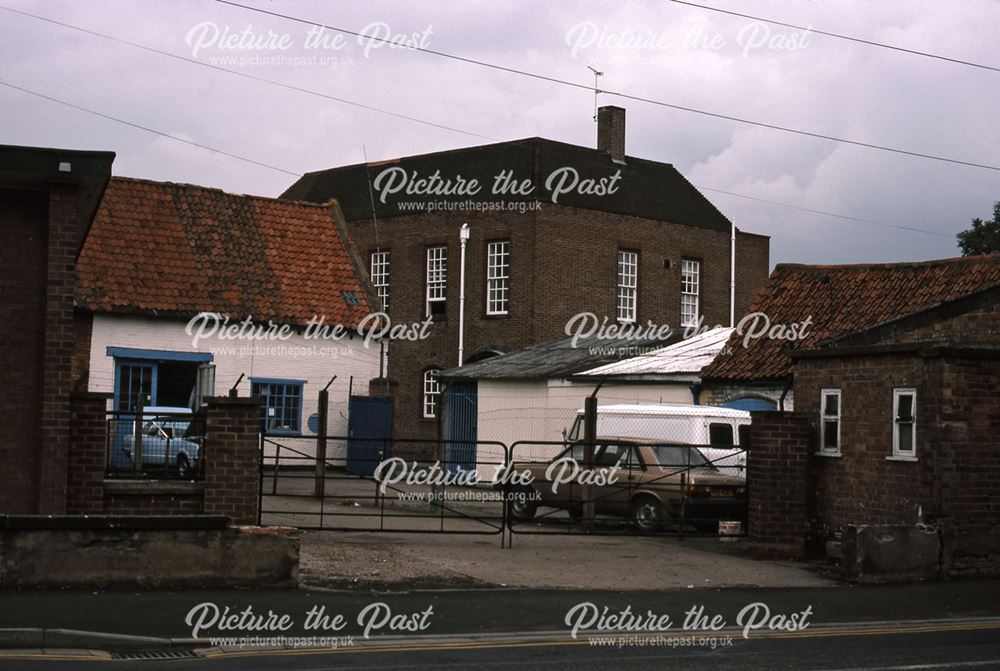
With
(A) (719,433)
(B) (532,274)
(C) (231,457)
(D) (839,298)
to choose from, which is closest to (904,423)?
(A) (719,433)

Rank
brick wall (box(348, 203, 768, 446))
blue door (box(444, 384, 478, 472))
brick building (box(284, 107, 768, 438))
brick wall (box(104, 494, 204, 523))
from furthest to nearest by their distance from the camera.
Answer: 1. brick building (box(284, 107, 768, 438))
2. brick wall (box(348, 203, 768, 446))
3. blue door (box(444, 384, 478, 472))
4. brick wall (box(104, 494, 204, 523))

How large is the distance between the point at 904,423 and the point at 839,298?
27.0ft

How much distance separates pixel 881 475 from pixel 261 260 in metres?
19.0

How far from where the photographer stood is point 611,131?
43250mm

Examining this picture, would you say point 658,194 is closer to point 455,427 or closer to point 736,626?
point 455,427

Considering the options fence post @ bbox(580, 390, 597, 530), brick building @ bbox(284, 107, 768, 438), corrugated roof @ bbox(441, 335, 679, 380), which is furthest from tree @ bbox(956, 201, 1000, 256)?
fence post @ bbox(580, 390, 597, 530)

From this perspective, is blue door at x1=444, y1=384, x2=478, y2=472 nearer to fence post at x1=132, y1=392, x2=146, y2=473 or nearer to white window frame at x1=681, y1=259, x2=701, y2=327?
white window frame at x1=681, y1=259, x2=701, y2=327

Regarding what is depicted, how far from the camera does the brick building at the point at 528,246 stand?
39.6 metres

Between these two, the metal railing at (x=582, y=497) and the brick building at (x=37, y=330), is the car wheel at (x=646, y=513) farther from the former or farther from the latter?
the brick building at (x=37, y=330)

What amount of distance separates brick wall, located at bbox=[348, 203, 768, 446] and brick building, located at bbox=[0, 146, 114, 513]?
24.0 m

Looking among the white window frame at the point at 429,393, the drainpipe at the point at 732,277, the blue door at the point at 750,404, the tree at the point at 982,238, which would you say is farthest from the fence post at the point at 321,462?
the tree at the point at 982,238

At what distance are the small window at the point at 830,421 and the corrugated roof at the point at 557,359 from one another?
1107cm

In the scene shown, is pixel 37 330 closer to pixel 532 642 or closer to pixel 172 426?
pixel 172 426

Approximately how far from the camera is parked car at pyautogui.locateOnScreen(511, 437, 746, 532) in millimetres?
20109
